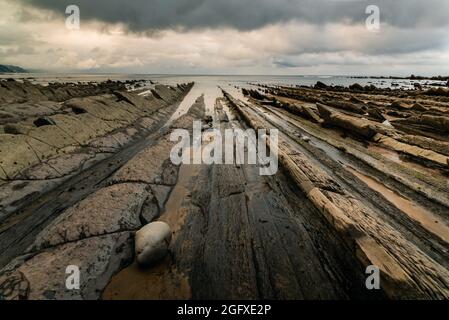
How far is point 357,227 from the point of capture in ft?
11.6

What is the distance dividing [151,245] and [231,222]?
150 centimetres

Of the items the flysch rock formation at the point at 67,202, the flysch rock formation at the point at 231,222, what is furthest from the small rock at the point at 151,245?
the flysch rock formation at the point at 67,202

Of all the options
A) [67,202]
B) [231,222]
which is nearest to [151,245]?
[231,222]

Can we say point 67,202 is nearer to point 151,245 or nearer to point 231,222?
point 151,245

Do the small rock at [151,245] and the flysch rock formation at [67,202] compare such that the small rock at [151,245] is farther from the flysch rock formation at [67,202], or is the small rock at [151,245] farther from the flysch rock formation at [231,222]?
the flysch rock formation at [67,202]

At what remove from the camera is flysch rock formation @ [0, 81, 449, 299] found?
2.97 meters

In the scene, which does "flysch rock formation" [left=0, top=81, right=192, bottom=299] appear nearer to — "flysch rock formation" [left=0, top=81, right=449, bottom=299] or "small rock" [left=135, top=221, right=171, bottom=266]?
"flysch rock formation" [left=0, top=81, right=449, bottom=299]

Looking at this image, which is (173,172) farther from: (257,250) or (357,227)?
(357,227)

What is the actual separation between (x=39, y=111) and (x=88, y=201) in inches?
585

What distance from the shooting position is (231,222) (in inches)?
174

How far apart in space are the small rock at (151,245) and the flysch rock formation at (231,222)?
0.07 metres

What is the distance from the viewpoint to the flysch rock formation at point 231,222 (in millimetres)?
2975

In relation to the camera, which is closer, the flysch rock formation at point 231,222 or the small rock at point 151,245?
the flysch rock formation at point 231,222
